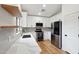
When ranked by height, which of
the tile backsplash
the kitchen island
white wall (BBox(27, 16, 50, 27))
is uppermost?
white wall (BBox(27, 16, 50, 27))

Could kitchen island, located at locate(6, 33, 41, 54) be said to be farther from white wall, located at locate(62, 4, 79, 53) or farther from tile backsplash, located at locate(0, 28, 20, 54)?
white wall, located at locate(62, 4, 79, 53)

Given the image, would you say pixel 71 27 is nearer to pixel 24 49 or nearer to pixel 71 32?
pixel 71 32

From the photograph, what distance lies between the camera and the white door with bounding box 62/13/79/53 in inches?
123

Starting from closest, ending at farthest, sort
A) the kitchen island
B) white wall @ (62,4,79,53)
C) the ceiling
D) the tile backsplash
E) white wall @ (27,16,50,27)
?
the tile backsplash → the kitchen island → white wall @ (62,4,79,53) → the ceiling → white wall @ (27,16,50,27)

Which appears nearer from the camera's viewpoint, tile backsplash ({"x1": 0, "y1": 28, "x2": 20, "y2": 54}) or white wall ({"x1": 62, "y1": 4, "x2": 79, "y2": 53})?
tile backsplash ({"x1": 0, "y1": 28, "x2": 20, "y2": 54})

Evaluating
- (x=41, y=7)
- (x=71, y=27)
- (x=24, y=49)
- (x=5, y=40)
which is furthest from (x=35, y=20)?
(x=5, y=40)

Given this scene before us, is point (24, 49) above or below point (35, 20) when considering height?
below

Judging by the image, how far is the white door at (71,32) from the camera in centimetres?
312

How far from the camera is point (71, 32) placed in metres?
3.41

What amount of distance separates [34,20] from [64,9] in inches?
138

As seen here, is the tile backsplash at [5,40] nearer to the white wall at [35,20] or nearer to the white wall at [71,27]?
the white wall at [71,27]

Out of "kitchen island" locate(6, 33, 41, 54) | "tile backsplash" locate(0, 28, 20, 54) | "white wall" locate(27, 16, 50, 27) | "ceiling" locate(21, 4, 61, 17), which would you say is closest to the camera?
"tile backsplash" locate(0, 28, 20, 54)

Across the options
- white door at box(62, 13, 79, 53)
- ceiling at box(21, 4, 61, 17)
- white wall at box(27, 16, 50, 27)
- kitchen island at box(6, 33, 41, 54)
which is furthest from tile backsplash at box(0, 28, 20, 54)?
white wall at box(27, 16, 50, 27)
